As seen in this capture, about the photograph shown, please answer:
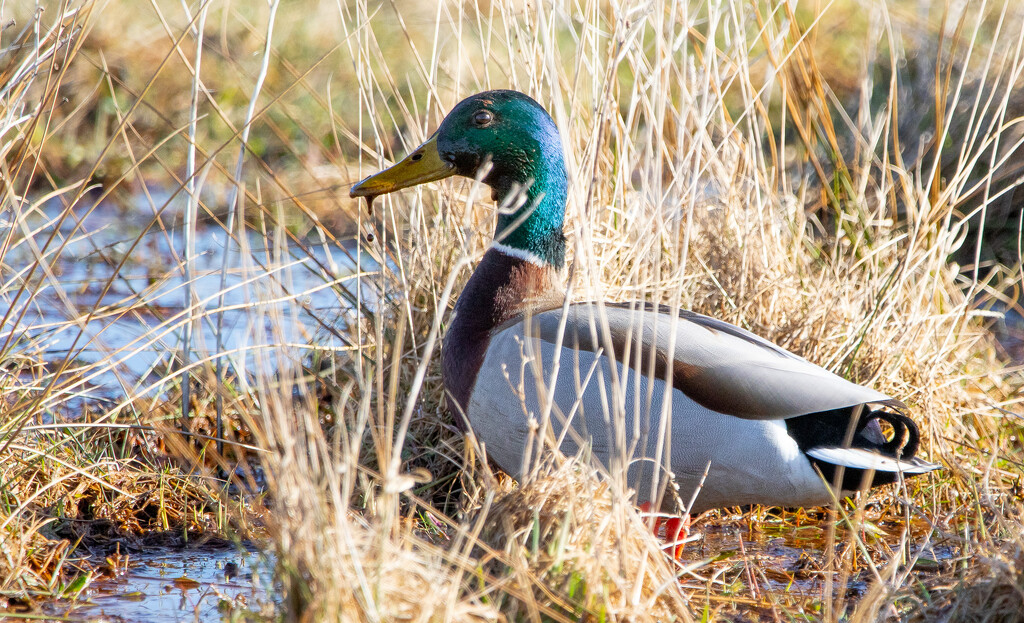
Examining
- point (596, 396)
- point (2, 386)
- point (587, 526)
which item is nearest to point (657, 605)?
point (587, 526)

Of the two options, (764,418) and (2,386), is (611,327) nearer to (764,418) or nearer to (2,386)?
(764,418)

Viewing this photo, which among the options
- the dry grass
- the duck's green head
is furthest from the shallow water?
the duck's green head

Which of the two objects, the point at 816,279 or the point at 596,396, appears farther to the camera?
the point at 816,279

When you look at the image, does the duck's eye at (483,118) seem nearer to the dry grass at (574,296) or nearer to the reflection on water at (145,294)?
the dry grass at (574,296)

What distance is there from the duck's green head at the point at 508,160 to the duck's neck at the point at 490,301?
0.16 feet

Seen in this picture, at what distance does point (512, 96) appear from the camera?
3273 millimetres

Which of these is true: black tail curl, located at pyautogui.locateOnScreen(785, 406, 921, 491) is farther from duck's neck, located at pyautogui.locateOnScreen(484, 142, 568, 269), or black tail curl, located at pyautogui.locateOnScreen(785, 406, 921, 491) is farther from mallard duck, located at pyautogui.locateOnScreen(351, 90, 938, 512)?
duck's neck, located at pyautogui.locateOnScreen(484, 142, 568, 269)

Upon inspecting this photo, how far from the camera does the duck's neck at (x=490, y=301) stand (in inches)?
126

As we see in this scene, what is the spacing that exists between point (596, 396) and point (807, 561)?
0.76 metres

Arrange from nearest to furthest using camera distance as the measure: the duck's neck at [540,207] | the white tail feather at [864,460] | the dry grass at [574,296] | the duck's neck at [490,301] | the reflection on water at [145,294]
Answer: the dry grass at [574,296] < the white tail feather at [864,460] < the duck's neck at [490,301] < the duck's neck at [540,207] < the reflection on water at [145,294]

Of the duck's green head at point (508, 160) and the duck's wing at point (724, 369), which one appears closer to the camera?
the duck's wing at point (724, 369)

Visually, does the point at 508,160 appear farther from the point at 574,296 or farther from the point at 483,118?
the point at 574,296

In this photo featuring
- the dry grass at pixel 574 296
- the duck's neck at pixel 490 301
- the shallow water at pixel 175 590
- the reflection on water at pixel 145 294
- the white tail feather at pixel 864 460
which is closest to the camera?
the dry grass at pixel 574 296

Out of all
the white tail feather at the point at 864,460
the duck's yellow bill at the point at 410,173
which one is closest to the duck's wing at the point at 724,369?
the white tail feather at the point at 864,460
